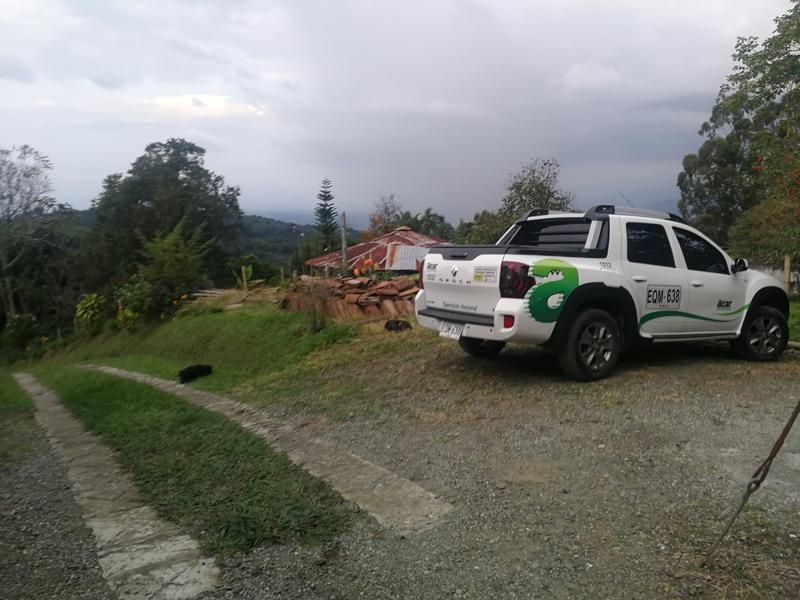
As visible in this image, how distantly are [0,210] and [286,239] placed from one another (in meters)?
39.9

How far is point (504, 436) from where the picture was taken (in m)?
5.51

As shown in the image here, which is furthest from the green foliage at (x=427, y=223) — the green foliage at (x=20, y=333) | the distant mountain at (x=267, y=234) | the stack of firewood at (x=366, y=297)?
the stack of firewood at (x=366, y=297)

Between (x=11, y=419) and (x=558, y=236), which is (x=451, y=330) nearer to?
(x=558, y=236)

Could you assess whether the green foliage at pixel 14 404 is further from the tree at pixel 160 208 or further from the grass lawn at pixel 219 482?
the tree at pixel 160 208

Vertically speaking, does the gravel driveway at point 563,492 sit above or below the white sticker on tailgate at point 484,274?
below

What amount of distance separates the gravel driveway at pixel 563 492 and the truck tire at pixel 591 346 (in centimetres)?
17

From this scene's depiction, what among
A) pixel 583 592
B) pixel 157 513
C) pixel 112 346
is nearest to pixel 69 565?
pixel 157 513

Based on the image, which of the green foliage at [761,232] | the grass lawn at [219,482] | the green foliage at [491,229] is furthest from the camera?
the green foliage at [761,232]

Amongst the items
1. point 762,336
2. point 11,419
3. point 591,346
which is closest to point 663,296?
point 591,346

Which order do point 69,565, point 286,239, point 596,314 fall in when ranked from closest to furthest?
point 69,565, point 596,314, point 286,239

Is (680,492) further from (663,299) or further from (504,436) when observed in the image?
(663,299)

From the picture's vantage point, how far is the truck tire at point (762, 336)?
815 centimetres

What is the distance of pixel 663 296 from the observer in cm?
738

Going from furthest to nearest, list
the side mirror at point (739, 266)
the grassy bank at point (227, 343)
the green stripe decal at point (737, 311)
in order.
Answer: the grassy bank at point (227, 343)
the side mirror at point (739, 266)
the green stripe decal at point (737, 311)
